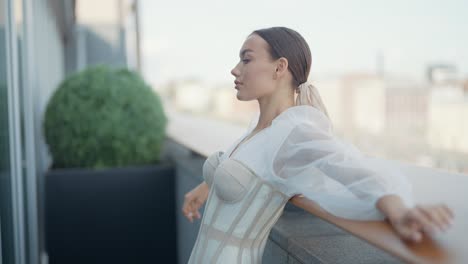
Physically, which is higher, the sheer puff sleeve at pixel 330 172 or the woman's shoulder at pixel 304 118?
the woman's shoulder at pixel 304 118

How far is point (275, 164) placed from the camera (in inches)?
42.7

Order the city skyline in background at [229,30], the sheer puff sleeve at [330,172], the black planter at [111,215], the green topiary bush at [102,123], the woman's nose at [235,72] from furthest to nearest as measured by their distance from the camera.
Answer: the green topiary bush at [102,123], the black planter at [111,215], the city skyline in background at [229,30], the woman's nose at [235,72], the sheer puff sleeve at [330,172]

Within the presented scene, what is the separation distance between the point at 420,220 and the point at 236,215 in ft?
1.66

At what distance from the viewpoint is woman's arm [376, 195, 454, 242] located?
73 centimetres

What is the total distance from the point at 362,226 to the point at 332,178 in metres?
0.10

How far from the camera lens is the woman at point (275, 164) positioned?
3.10 ft

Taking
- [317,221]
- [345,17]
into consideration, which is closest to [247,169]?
[317,221]

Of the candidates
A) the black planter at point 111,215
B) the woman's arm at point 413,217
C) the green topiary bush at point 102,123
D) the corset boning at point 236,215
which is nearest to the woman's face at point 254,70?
the corset boning at point 236,215

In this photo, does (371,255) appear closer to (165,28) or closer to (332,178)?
(332,178)

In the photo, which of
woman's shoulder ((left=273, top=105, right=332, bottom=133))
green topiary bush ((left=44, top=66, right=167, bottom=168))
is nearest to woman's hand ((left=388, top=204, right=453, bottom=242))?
woman's shoulder ((left=273, top=105, right=332, bottom=133))

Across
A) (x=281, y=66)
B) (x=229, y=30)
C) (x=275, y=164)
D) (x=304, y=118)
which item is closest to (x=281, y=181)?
(x=275, y=164)

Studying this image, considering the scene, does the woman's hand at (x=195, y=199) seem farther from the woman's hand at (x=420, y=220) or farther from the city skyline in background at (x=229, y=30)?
the woman's hand at (x=420, y=220)

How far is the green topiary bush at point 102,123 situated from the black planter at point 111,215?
15cm

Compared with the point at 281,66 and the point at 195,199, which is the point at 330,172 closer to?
the point at 281,66
